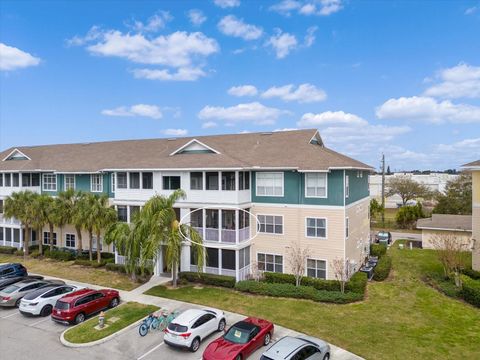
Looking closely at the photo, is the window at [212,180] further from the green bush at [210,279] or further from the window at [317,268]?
the window at [317,268]

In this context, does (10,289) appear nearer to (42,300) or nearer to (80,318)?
(42,300)

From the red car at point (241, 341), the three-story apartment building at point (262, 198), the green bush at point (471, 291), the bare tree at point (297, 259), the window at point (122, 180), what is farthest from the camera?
the window at point (122, 180)

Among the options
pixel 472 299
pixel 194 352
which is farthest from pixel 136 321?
pixel 472 299

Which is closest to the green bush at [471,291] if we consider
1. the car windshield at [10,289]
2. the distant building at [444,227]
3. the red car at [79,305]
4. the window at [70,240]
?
Result: the distant building at [444,227]

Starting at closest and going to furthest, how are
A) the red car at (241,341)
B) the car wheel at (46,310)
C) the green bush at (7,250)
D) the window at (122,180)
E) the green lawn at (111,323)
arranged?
the red car at (241,341) < the green lawn at (111,323) < the car wheel at (46,310) < the window at (122,180) < the green bush at (7,250)

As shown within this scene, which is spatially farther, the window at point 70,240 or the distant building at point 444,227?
the distant building at point 444,227

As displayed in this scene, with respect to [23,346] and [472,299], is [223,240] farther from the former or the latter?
[472,299]
